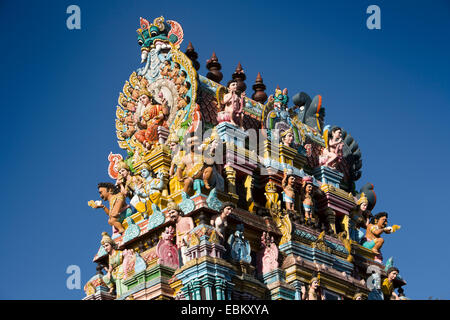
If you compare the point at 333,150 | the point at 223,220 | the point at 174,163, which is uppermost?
the point at 333,150

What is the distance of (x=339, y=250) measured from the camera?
37.7 meters

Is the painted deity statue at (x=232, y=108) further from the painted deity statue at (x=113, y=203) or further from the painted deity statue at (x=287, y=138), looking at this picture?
the painted deity statue at (x=113, y=203)

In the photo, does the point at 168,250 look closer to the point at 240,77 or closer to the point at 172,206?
the point at 172,206

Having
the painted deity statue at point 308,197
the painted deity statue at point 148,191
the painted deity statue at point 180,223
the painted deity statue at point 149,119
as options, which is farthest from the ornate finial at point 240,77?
the painted deity statue at point 180,223

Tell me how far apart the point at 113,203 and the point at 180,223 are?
3.51 meters

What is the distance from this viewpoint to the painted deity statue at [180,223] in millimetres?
34250

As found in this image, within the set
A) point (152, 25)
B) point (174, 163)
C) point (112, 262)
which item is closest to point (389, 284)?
point (174, 163)

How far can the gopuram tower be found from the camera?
34.2 m

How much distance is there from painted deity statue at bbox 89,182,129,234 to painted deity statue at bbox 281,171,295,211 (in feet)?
17.0

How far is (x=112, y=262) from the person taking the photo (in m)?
36.7

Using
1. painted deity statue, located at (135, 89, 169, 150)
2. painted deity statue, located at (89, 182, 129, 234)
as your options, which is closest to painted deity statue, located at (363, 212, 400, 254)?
painted deity statue, located at (135, 89, 169, 150)
